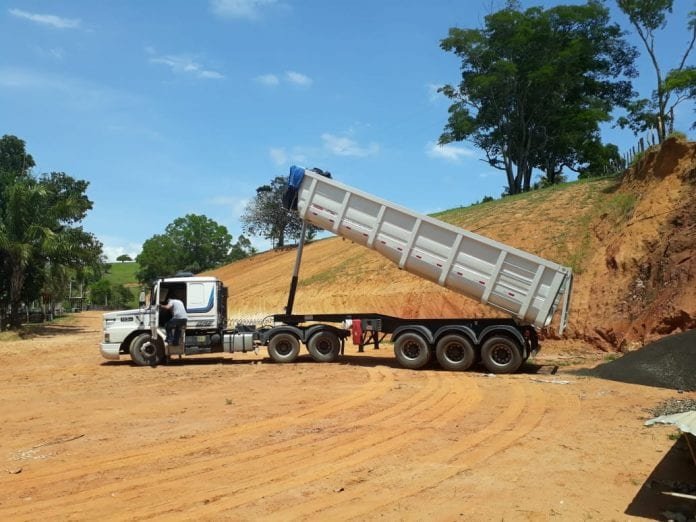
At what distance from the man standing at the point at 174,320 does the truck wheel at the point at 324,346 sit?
3.55m

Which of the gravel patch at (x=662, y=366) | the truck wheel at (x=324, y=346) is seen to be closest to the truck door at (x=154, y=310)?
the truck wheel at (x=324, y=346)

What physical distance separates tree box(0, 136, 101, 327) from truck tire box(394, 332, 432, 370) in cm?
2041

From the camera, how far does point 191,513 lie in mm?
5242

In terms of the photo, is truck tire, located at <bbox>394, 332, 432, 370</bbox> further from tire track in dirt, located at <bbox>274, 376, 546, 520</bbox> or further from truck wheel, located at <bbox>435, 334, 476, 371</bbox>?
tire track in dirt, located at <bbox>274, 376, 546, 520</bbox>

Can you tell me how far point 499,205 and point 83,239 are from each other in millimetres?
25308

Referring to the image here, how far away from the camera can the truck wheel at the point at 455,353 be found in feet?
47.1

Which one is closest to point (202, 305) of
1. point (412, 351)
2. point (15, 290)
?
point (412, 351)

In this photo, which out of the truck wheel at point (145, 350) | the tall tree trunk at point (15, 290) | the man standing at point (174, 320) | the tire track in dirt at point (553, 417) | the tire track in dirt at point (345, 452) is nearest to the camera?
the tire track in dirt at point (553, 417)

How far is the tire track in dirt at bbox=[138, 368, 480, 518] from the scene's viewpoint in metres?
5.60

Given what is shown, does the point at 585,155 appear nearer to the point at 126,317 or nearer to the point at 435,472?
the point at 126,317

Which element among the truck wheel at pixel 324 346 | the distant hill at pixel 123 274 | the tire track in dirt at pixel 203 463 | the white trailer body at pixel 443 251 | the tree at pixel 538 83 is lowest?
the tire track in dirt at pixel 203 463

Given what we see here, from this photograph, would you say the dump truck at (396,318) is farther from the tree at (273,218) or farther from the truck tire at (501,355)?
the tree at (273,218)

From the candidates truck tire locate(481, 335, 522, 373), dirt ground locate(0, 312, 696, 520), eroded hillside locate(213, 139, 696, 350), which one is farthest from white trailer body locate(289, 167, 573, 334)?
eroded hillside locate(213, 139, 696, 350)

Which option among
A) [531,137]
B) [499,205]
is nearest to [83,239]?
[499,205]
